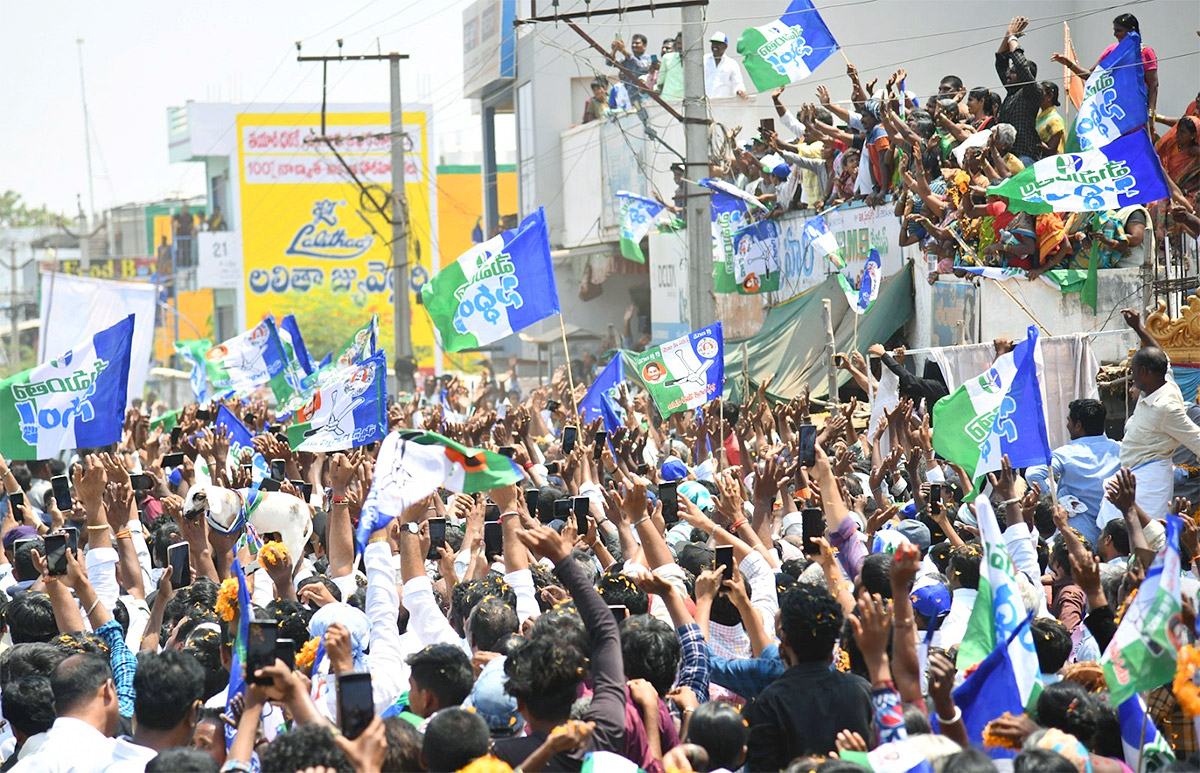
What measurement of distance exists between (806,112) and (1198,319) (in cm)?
821

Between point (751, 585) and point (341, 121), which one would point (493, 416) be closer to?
point (751, 585)

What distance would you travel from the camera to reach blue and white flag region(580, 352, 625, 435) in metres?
13.1

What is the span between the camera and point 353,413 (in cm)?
1016

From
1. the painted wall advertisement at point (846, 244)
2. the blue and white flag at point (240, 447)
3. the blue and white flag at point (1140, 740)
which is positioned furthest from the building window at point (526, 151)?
the blue and white flag at point (1140, 740)

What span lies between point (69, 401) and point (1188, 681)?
9.27 meters

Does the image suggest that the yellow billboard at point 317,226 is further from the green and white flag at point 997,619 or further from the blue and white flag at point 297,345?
the green and white flag at point 997,619

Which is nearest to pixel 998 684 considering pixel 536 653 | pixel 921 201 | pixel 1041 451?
pixel 536 653

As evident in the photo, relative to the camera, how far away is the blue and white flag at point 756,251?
20016mm

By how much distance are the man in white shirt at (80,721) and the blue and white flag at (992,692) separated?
2.64 meters

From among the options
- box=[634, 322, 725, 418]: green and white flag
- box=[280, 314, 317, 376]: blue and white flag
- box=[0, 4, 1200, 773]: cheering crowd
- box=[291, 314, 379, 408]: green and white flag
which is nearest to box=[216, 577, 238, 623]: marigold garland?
box=[0, 4, 1200, 773]: cheering crowd

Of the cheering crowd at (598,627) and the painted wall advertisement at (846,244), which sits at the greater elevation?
the painted wall advertisement at (846,244)

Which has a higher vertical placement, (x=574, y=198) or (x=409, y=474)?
(x=574, y=198)

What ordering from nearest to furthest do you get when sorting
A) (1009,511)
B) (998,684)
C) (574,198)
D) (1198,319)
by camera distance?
(998,684)
(1009,511)
(1198,319)
(574,198)

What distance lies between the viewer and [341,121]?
60.0 metres
